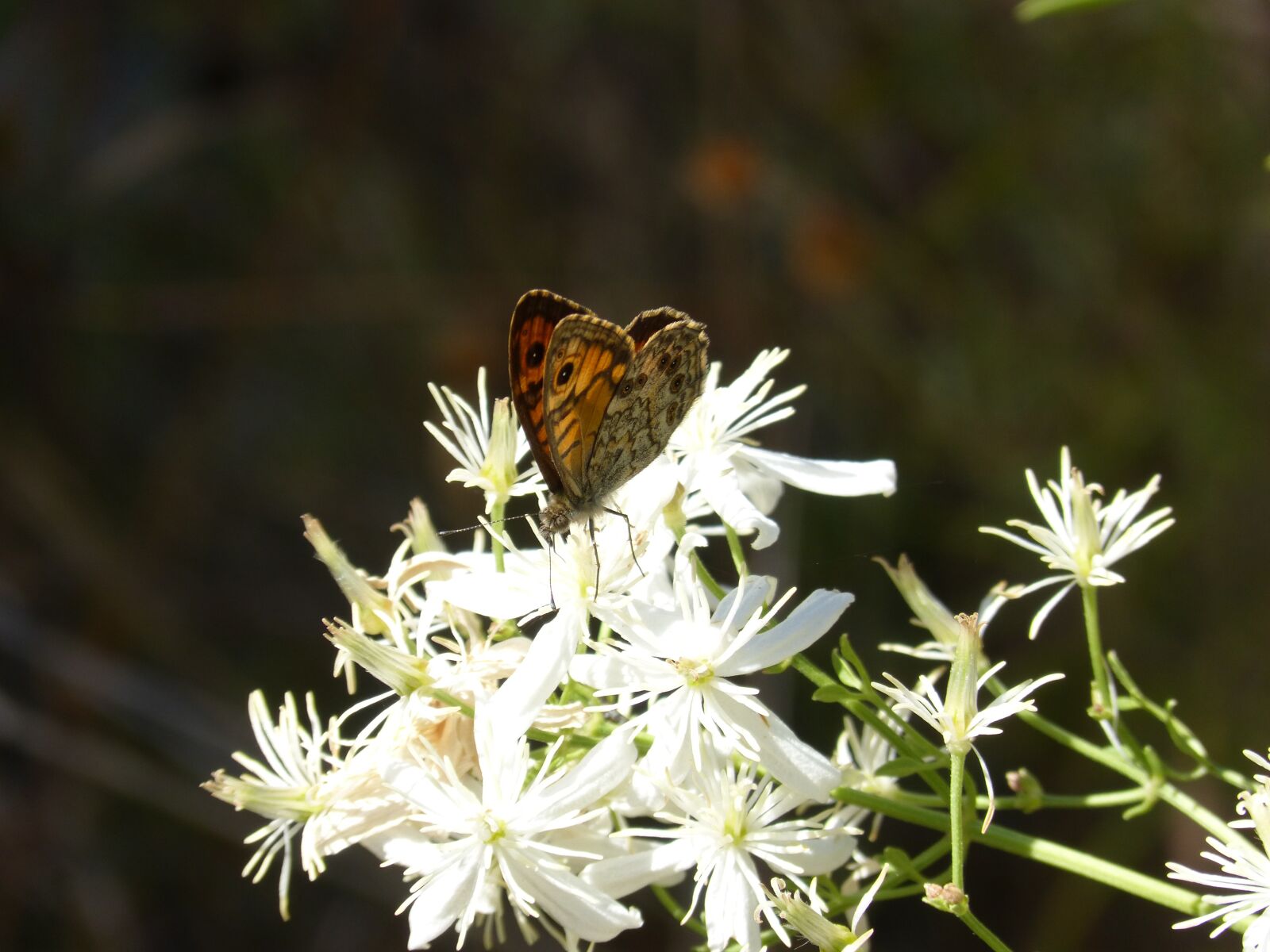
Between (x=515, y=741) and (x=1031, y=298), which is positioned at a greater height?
(x=1031, y=298)

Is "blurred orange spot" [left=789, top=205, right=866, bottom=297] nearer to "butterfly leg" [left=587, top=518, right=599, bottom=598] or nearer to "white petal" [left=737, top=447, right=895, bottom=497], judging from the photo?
"white petal" [left=737, top=447, right=895, bottom=497]

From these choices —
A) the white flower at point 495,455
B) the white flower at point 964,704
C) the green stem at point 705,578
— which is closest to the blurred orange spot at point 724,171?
the white flower at point 495,455

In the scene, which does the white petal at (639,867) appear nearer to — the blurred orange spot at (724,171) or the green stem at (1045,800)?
the green stem at (1045,800)

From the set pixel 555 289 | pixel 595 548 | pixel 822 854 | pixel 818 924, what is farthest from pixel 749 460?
pixel 555 289

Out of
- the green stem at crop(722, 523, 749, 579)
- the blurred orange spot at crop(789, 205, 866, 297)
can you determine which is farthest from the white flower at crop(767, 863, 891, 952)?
the blurred orange spot at crop(789, 205, 866, 297)

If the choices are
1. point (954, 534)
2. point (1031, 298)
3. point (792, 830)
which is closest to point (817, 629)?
point (792, 830)

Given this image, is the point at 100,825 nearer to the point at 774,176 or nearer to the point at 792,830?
the point at 774,176
